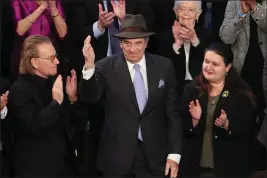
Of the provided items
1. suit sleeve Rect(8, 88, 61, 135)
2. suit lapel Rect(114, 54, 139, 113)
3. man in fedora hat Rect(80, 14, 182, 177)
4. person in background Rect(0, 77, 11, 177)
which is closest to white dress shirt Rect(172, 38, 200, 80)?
man in fedora hat Rect(80, 14, 182, 177)

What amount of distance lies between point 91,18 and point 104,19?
0.57 ft

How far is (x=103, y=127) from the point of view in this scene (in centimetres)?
449

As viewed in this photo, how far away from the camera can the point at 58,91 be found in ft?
14.3

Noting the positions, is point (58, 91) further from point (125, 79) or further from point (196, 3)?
point (196, 3)

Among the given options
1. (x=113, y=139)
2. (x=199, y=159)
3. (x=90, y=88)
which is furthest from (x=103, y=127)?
(x=199, y=159)

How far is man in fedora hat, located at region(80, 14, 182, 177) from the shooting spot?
4312 millimetres

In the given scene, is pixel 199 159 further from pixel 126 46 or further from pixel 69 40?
pixel 69 40

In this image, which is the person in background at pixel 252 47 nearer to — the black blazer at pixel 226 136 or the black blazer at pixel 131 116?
the black blazer at pixel 226 136

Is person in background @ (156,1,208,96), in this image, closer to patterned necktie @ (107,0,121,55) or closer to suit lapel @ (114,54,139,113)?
patterned necktie @ (107,0,121,55)

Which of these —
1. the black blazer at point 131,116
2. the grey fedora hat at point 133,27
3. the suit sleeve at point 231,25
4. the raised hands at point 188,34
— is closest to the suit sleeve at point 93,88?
the black blazer at point 131,116

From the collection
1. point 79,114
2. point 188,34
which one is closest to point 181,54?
point 188,34

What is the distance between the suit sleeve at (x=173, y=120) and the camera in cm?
433

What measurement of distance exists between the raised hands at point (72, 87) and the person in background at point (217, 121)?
1014mm

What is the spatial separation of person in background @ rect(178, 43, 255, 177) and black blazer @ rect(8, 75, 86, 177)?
1120 mm
